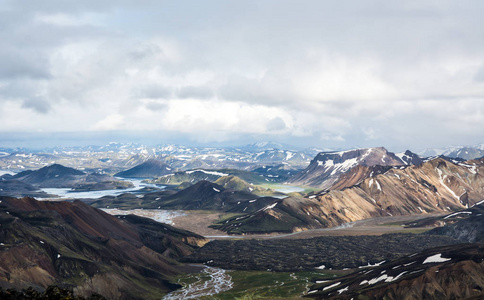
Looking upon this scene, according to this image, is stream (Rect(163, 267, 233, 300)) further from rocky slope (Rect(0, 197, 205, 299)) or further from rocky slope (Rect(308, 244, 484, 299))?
rocky slope (Rect(308, 244, 484, 299))

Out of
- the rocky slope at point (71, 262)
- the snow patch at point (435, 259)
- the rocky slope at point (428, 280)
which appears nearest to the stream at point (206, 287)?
the rocky slope at point (71, 262)

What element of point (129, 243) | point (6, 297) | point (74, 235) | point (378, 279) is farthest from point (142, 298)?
point (6, 297)

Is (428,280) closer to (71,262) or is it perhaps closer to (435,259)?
(435,259)

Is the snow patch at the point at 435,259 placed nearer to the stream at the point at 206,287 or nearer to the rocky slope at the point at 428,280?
the rocky slope at the point at 428,280

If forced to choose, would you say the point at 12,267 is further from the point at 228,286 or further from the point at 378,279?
the point at 378,279

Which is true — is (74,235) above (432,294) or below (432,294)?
above

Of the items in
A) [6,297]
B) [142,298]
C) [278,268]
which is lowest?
[278,268]
